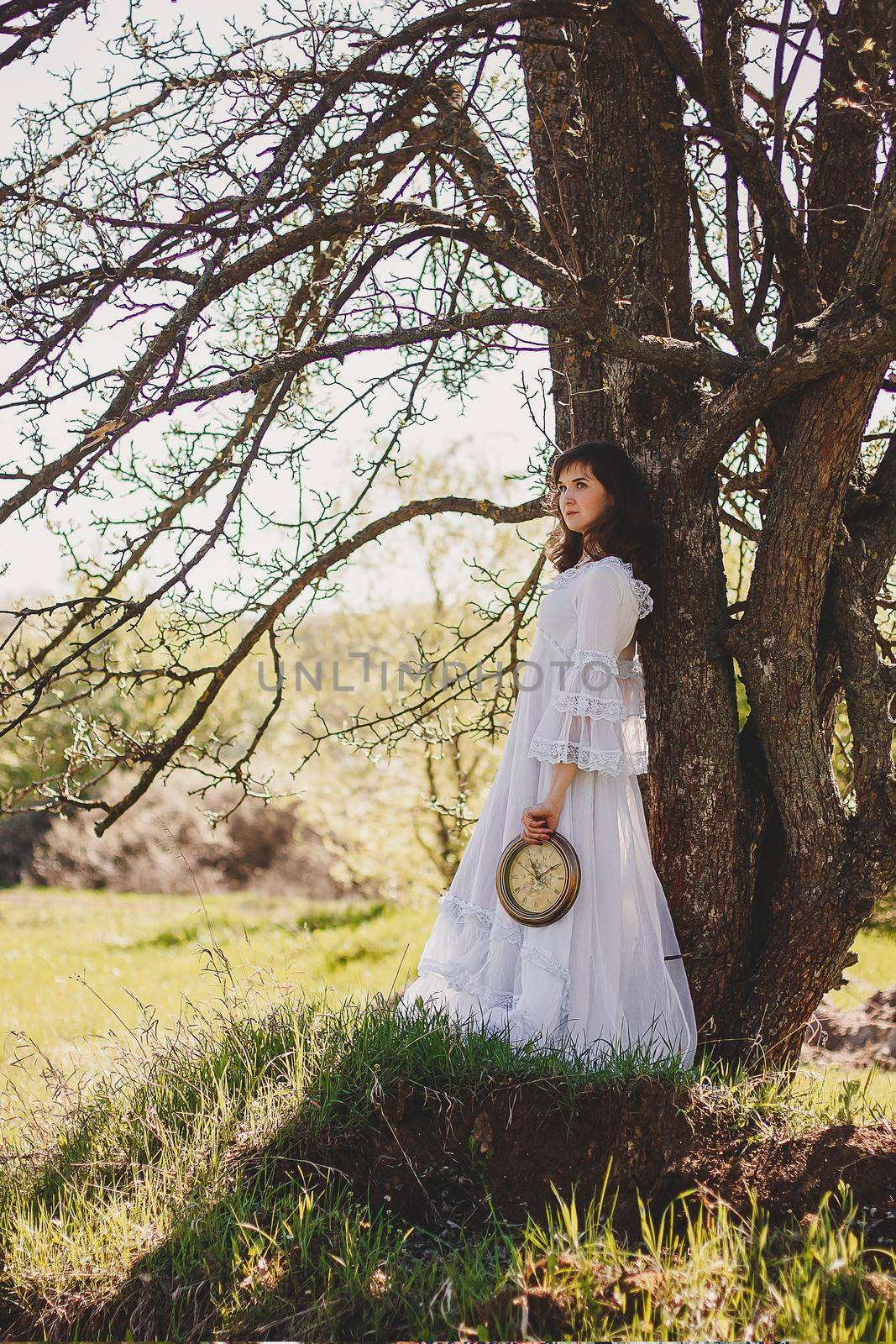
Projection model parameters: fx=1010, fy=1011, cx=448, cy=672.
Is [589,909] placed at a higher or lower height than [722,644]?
lower

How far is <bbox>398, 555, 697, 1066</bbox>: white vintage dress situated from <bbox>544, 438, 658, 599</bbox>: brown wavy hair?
A: 97 mm

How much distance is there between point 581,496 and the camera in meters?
3.54

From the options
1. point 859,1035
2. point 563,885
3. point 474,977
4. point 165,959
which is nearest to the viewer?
point 563,885

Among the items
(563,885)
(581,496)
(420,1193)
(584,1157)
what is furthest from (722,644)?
(420,1193)

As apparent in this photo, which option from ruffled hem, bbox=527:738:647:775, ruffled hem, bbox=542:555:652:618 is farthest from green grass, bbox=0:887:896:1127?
ruffled hem, bbox=542:555:652:618

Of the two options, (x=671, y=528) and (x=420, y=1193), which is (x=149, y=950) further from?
(x=671, y=528)

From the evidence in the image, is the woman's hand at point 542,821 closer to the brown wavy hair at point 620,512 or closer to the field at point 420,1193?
the field at point 420,1193

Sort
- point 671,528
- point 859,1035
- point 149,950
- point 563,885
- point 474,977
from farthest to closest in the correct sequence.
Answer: point 149,950 → point 859,1035 → point 671,528 → point 474,977 → point 563,885

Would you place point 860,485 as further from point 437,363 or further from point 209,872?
point 209,872

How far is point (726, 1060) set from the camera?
11.5 ft

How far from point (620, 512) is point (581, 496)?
0.15 meters

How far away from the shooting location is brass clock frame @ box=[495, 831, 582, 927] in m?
3.34

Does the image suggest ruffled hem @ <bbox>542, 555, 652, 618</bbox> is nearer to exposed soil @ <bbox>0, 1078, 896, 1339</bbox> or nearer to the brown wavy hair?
the brown wavy hair

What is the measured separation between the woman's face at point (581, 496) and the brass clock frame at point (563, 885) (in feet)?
3.61
